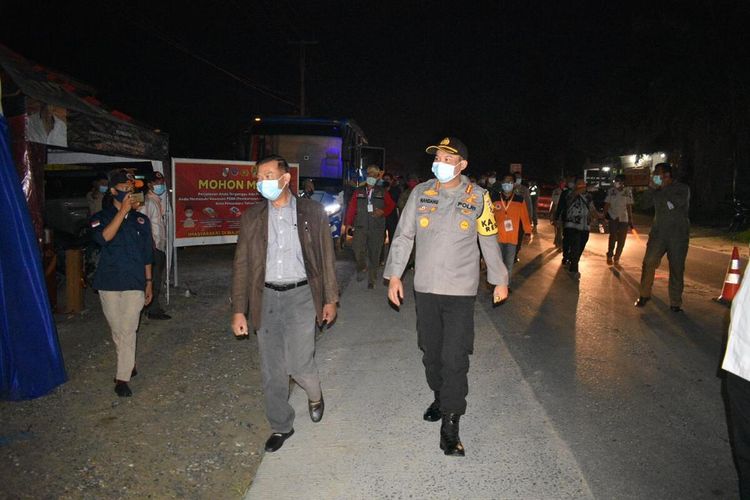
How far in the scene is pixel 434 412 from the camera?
4.48 m

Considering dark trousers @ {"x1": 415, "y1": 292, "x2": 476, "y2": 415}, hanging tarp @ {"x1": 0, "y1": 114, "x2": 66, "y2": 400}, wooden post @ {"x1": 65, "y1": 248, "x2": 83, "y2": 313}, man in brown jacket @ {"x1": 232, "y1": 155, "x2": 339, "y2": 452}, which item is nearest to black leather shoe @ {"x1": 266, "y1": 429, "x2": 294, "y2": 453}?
man in brown jacket @ {"x1": 232, "y1": 155, "x2": 339, "y2": 452}

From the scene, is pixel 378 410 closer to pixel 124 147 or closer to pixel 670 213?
pixel 124 147

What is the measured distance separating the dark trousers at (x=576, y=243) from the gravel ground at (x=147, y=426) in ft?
24.0

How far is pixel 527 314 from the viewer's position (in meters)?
8.01

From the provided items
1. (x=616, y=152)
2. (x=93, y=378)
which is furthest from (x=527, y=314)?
(x=616, y=152)

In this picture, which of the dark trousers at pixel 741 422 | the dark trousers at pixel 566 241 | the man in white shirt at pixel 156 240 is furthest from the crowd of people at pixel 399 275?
the dark trousers at pixel 566 241

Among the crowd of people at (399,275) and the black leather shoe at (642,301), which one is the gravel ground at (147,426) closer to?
the crowd of people at (399,275)

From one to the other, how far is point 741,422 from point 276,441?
2.89 m

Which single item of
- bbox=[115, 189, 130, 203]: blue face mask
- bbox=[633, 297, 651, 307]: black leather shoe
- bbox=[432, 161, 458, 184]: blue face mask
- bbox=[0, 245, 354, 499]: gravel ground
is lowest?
bbox=[0, 245, 354, 499]: gravel ground

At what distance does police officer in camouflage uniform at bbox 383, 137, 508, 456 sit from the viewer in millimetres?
3973

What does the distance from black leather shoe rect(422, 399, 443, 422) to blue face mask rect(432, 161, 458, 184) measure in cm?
180

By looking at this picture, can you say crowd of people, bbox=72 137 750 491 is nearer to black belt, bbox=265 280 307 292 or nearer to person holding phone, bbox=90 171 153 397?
black belt, bbox=265 280 307 292

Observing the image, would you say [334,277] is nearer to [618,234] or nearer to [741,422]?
[741,422]

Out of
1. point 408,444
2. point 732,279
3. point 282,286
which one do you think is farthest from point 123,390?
point 732,279
